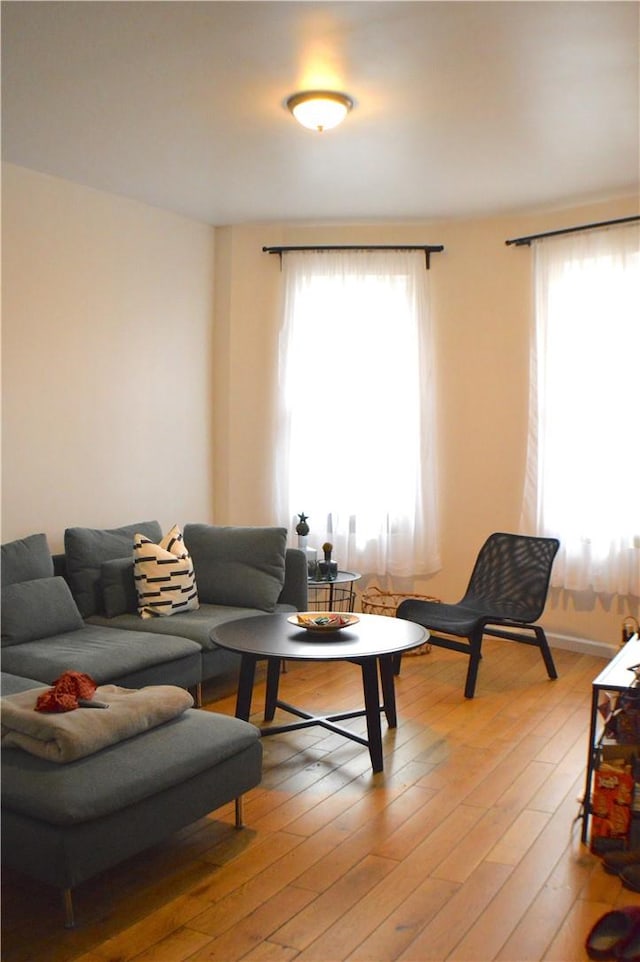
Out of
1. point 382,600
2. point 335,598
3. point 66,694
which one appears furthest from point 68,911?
point 382,600

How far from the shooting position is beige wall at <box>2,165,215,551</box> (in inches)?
181

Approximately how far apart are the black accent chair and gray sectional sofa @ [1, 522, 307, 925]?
791 mm

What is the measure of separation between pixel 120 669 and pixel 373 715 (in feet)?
3.59

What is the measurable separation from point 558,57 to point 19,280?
9.37 ft

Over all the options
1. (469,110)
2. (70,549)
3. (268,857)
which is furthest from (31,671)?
(469,110)

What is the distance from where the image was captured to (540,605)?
4.73 m

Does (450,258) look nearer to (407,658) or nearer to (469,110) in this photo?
(469,110)

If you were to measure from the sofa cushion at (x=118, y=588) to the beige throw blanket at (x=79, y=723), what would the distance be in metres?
1.65

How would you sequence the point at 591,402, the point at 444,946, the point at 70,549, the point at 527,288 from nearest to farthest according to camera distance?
the point at 444,946 → the point at 70,549 → the point at 591,402 → the point at 527,288

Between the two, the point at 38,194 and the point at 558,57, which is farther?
the point at 38,194

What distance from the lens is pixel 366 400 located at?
5801 mm

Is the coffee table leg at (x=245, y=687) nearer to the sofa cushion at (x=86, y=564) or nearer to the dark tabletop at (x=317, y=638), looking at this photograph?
the dark tabletop at (x=317, y=638)

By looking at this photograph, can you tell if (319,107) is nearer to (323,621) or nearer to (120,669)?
(323,621)

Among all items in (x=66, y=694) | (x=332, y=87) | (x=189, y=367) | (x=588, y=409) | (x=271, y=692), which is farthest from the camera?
(x=189, y=367)
